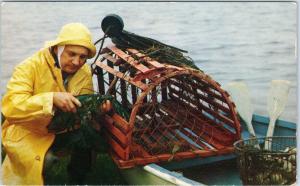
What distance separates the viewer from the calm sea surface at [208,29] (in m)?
2.88

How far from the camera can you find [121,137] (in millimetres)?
2686

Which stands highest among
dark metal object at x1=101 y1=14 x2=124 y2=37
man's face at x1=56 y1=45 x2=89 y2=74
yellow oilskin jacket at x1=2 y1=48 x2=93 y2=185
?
dark metal object at x1=101 y1=14 x2=124 y2=37

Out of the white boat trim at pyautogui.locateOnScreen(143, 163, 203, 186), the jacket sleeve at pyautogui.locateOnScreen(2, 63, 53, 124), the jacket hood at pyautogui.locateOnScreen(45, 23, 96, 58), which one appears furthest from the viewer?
the jacket hood at pyautogui.locateOnScreen(45, 23, 96, 58)

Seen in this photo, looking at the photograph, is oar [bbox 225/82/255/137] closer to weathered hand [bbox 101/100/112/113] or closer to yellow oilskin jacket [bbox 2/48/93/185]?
weathered hand [bbox 101/100/112/113]

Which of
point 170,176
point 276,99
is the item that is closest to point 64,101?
point 170,176

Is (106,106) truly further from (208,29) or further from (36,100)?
(208,29)

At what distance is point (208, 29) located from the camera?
3.33 metres

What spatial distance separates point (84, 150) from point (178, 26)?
1093mm

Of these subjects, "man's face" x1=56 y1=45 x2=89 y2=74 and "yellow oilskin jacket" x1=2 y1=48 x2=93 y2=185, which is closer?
"yellow oilskin jacket" x1=2 y1=48 x2=93 y2=185

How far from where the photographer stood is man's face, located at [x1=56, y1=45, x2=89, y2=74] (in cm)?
270

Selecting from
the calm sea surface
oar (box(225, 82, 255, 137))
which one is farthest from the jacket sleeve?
oar (box(225, 82, 255, 137))

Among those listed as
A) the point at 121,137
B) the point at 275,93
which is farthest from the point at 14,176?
the point at 275,93

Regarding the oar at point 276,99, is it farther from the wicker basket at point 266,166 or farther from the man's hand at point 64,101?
the man's hand at point 64,101

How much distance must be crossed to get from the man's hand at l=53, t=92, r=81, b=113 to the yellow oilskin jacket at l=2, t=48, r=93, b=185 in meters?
0.03
